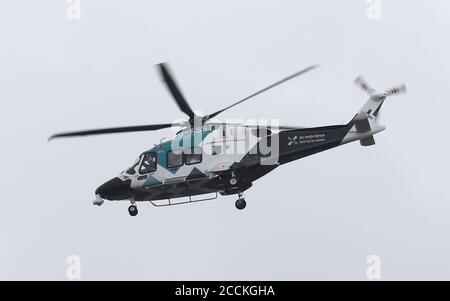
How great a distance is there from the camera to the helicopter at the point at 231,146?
48188mm

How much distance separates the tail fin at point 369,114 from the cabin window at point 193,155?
264 inches

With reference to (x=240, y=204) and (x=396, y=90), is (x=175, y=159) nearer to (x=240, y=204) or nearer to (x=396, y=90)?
(x=240, y=204)

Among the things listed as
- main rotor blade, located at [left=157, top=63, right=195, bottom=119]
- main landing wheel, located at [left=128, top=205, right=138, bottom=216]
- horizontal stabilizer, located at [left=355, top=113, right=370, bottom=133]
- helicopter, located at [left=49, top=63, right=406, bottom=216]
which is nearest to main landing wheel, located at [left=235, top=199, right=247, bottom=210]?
helicopter, located at [left=49, top=63, right=406, bottom=216]

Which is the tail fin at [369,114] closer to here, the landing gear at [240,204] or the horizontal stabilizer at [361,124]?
the horizontal stabilizer at [361,124]

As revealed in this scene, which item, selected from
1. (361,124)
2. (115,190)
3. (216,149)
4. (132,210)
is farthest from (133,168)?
(361,124)

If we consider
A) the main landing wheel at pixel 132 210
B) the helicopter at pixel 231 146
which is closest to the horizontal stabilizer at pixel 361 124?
the helicopter at pixel 231 146

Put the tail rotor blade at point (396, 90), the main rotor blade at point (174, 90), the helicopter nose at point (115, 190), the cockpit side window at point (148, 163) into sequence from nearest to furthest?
the main rotor blade at point (174, 90) → the tail rotor blade at point (396, 90) → the cockpit side window at point (148, 163) → the helicopter nose at point (115, 190)

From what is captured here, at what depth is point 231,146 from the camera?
48.8m

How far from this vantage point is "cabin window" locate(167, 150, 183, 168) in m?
49.7

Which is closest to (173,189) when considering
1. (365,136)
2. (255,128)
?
(255,128)

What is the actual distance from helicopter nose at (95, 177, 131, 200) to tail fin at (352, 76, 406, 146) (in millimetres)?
10548

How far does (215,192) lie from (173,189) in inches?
73.2

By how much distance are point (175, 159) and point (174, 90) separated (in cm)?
477
